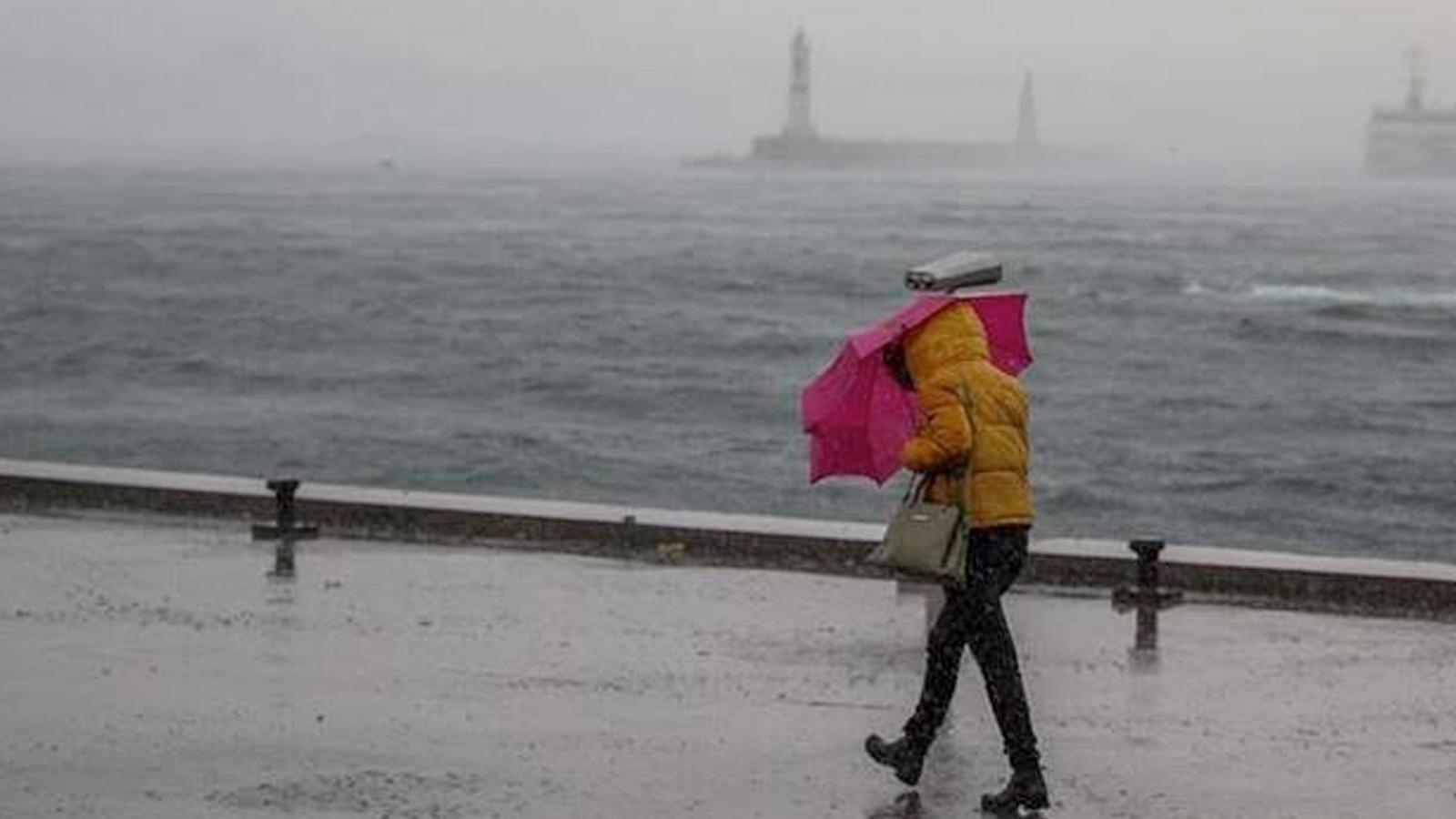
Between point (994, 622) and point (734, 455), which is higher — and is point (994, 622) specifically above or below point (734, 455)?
above

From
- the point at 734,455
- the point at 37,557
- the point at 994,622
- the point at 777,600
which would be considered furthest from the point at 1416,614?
the point at 734,455

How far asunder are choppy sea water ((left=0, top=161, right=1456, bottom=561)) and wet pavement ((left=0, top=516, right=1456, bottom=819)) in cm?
1940

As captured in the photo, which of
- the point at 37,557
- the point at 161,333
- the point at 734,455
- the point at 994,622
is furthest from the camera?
the point at 161,333

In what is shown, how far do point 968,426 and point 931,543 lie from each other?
0.36 meters

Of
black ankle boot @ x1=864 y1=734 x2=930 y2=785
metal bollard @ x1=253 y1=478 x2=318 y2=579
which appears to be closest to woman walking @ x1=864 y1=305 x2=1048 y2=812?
black ankle boot @ x1=864 y1=734 x2=930 y2=785

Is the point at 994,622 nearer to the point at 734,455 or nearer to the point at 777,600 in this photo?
the point at 777,600

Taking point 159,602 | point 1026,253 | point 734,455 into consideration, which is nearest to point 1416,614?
point 159,602

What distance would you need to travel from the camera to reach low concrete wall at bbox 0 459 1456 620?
12.6 metres

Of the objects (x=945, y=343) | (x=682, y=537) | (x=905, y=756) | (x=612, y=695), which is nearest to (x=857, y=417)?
(x=945, y=343)

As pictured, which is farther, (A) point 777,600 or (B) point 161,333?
(B) point 161,333

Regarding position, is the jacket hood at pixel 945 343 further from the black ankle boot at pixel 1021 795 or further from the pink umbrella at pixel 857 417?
the black ankle boot at pixel 1021 795

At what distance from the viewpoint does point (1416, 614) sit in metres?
12.3

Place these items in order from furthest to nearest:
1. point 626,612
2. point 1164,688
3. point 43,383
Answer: point 43,383 < point 626,612 < point 1164,688

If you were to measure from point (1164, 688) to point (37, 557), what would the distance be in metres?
5.48
